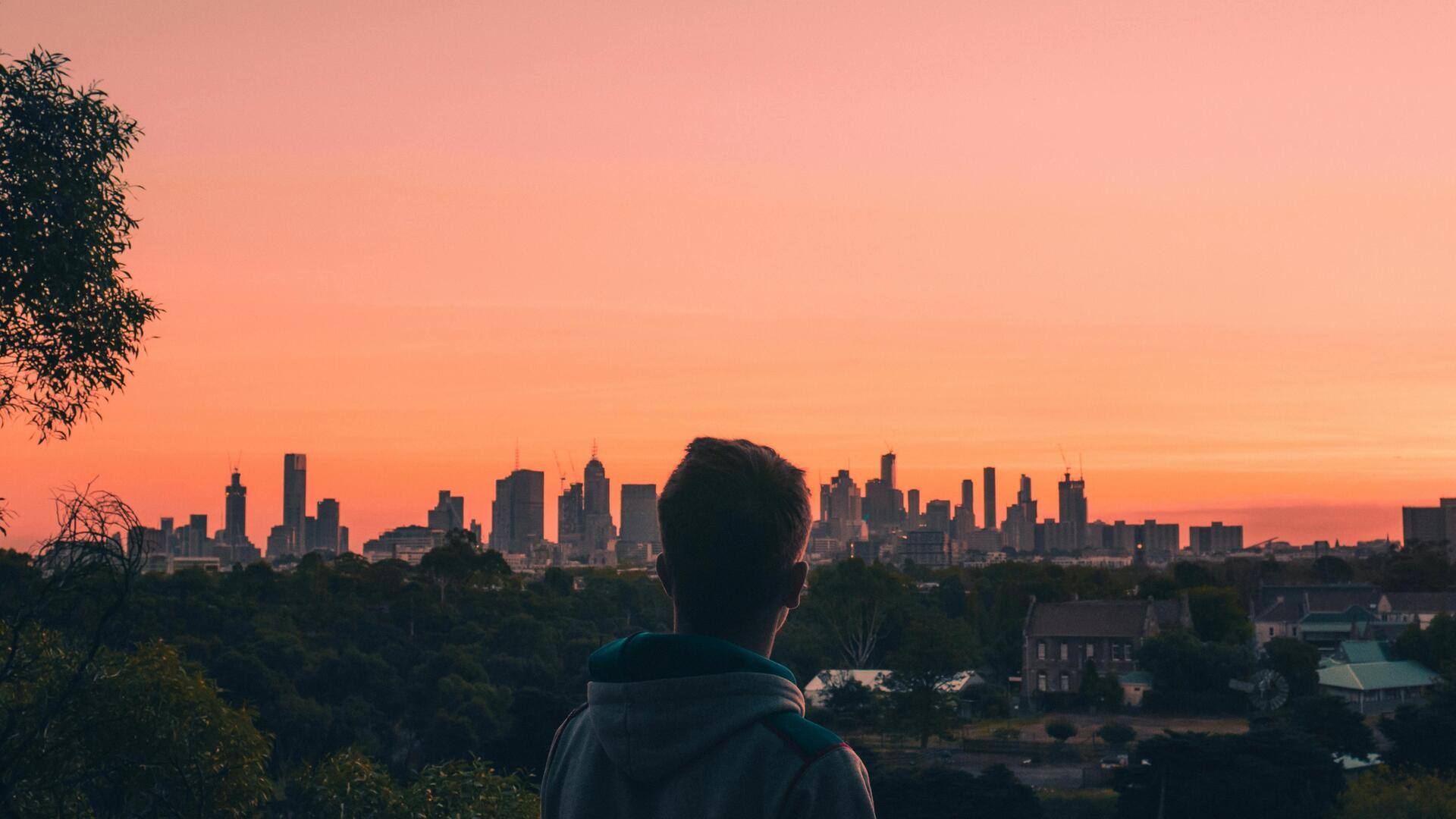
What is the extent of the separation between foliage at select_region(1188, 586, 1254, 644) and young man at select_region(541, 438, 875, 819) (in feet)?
246

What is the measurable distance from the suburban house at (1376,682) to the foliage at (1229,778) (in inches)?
987

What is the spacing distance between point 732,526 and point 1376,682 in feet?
218

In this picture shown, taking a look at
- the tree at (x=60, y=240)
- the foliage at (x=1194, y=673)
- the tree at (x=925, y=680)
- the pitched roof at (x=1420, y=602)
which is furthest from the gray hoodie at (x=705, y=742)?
the pitched roof at (x=1420, y=602)

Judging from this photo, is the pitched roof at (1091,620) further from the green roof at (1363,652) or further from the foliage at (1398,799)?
the foliage at (1398,799)

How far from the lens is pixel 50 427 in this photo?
9562 mm

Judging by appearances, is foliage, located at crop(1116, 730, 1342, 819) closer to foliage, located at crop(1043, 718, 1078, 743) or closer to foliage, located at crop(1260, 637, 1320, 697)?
foliage, located at crop(1043, 718, 1078, 743)

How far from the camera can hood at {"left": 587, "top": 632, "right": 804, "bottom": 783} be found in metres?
2.31

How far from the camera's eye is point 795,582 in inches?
97.2

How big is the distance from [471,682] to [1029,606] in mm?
38096

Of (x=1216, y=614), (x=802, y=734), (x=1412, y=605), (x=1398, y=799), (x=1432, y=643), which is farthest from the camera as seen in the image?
(x=1412, y=605)

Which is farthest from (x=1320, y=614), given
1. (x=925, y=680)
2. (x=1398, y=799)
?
(x=1398, y=799)

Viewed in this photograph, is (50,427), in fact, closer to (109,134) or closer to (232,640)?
(109,134)

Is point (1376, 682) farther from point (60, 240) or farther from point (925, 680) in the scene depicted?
point (60, 240)

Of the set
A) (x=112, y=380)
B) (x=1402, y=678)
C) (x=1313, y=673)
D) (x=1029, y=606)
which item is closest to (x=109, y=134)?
(x=112, y=380)
